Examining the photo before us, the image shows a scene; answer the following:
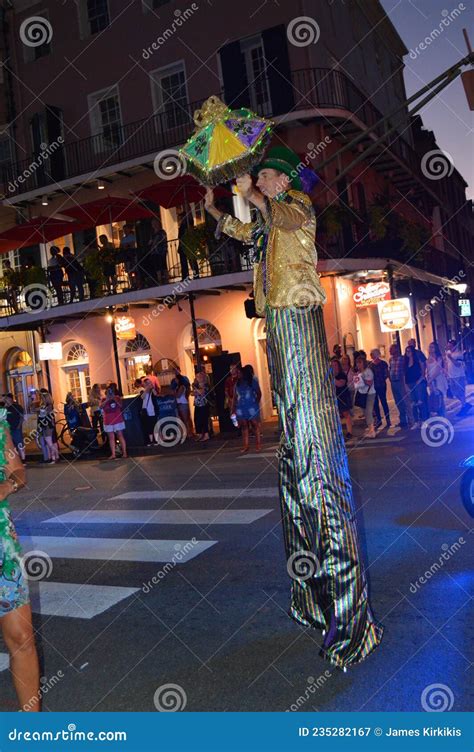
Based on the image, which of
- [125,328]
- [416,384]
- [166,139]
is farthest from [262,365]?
[166,139]

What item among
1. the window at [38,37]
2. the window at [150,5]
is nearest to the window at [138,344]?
the window at [150,5]

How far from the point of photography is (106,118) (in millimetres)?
23078

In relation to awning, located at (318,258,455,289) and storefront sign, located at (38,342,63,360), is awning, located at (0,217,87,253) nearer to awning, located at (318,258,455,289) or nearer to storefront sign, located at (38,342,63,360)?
storefront sign, located at (38,342,63,360)

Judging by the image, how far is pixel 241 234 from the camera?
12.2 ft

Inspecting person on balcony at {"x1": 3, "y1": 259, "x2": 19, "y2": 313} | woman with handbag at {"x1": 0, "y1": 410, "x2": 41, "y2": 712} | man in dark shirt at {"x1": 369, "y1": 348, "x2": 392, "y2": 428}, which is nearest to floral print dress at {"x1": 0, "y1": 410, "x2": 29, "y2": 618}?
woman with handbag at {"x1": 0, "y1": 410, "x2": 41, "y2": 712}

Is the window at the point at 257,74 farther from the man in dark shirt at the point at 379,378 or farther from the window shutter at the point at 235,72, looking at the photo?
the man in dark shirt at the point at 379,378

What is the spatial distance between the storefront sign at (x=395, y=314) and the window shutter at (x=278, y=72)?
609cm

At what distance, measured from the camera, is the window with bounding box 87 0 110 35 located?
2291 centimetres

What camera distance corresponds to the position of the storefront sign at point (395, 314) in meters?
18.5

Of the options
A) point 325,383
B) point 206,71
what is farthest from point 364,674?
point 206,71

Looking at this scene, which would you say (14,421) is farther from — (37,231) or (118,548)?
(118,548)

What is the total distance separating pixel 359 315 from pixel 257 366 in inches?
160

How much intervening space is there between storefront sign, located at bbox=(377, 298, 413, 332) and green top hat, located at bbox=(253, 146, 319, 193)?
1537cm

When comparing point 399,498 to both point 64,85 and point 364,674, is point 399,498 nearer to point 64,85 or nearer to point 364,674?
point 364,674
